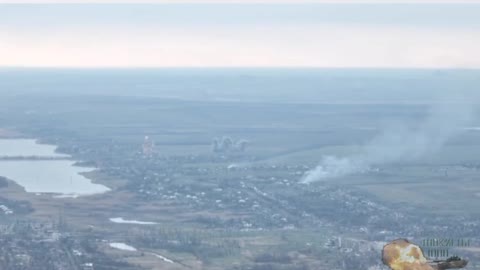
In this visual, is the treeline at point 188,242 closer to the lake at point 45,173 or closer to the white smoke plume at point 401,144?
the lake at point 45,173

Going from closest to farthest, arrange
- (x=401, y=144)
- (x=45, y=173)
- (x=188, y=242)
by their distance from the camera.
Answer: (x=188, y=242), (x=45, y=173), (x=401, y=144)

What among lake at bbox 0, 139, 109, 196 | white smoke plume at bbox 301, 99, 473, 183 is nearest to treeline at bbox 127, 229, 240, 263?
lake at bbox 0, 139, 109, 196

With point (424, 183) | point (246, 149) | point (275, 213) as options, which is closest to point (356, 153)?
point (246, 149)

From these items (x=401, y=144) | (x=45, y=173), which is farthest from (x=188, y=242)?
(x=401, y=144)

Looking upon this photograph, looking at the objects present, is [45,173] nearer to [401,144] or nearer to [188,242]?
[401,144]

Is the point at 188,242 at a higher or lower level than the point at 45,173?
higher

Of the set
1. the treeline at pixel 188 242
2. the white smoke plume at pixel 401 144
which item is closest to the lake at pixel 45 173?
the white smoke plume at pixel 401 144
